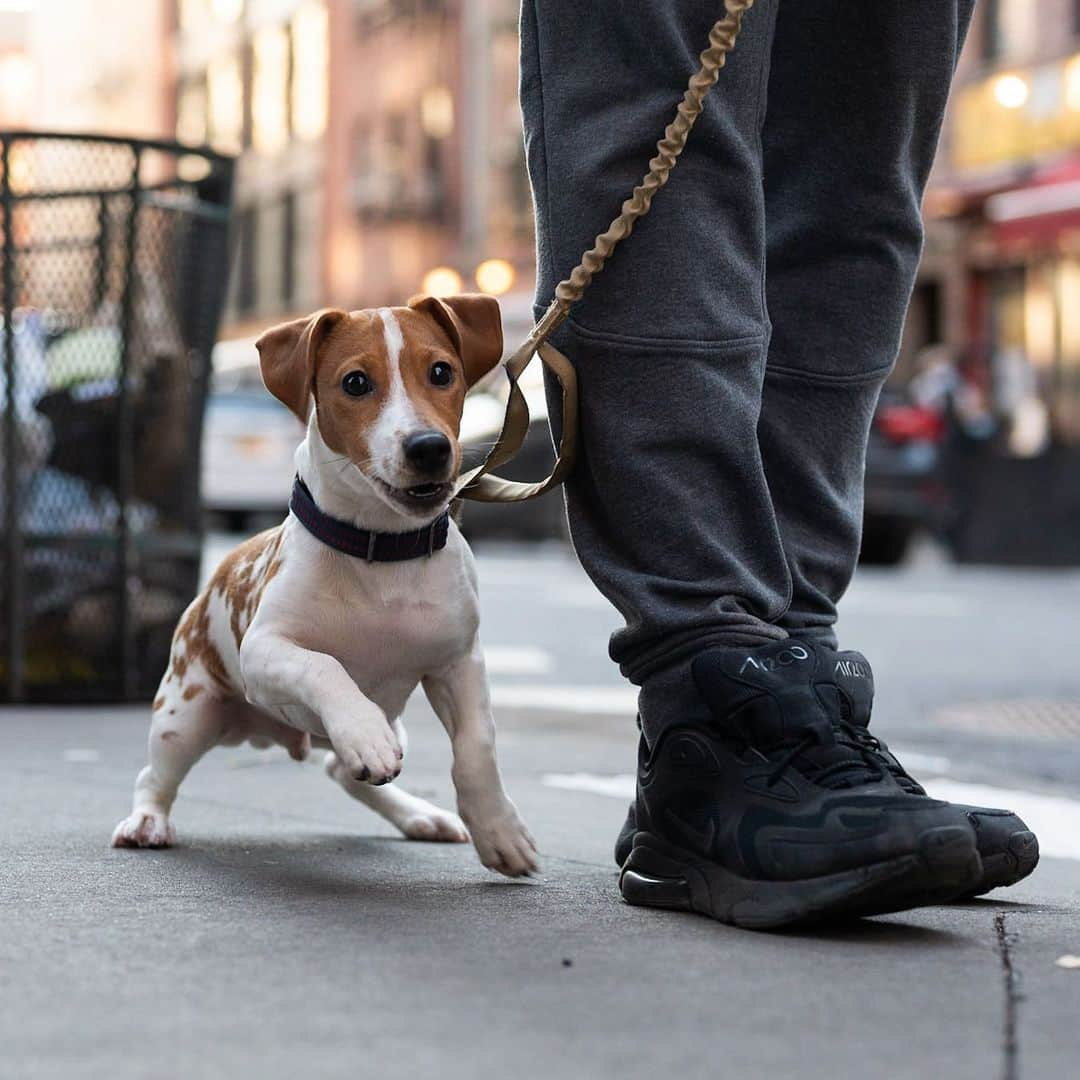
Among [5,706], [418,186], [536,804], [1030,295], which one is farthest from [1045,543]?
[418,186]

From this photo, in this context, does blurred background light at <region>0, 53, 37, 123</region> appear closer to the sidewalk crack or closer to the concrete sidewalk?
the concrete sidewalk

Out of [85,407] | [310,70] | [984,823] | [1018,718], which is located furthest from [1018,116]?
[984,823]

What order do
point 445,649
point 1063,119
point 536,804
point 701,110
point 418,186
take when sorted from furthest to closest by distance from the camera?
point 418,186
point 1063,119
point 536,804
point 445,649
point 701,110

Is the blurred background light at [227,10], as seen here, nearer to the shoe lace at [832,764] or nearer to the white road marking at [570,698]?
the white road marking at [570,698]

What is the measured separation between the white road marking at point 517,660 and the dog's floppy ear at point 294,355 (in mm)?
3888

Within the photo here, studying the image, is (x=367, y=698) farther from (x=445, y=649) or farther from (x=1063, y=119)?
(x=1063, y=119)

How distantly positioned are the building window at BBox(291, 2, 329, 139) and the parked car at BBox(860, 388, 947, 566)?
27283mm

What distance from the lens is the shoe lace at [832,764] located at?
2488 mm

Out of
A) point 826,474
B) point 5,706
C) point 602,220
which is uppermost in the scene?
point 602,220

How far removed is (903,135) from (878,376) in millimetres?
321

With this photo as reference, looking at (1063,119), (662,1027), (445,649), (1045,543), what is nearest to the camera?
(662,1027)

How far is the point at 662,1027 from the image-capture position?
1.87 m

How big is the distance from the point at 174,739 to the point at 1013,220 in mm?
18402

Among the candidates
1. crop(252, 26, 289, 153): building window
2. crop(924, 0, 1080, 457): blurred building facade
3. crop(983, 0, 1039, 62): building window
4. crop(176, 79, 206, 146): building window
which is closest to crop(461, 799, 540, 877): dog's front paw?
crop(924, 0, 1080, 457): blurred building facade
